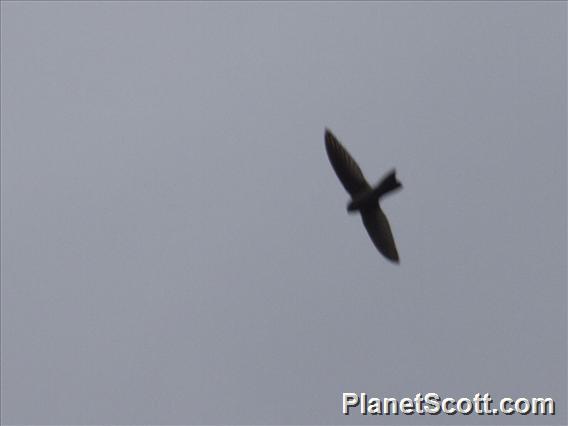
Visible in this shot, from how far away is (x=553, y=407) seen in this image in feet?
108

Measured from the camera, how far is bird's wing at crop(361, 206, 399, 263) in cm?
3011

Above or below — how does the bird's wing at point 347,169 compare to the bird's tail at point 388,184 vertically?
above

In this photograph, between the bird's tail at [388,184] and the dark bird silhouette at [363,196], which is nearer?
the bird's tail at [388,184]

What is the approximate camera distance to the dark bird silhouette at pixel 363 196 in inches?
1160

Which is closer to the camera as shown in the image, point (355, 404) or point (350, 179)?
point (350, 179)

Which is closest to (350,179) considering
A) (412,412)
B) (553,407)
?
(412,412)

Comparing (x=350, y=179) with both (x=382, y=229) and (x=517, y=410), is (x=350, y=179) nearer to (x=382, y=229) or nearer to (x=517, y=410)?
(x=382, y=229)

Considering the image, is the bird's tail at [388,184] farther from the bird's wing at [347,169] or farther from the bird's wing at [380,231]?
the bird's wing at [380,231]

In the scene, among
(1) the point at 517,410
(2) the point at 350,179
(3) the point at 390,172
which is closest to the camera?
(3) the point at 390,172

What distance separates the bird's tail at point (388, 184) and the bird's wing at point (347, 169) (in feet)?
3.88

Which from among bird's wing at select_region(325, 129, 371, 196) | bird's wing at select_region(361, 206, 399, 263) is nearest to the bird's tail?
bird's wing at select_region(325, 129, 371, 196)

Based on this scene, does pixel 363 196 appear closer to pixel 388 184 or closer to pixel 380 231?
pixel 388 184

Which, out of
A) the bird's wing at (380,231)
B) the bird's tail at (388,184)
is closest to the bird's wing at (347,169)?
the bird's wing at (380,231)

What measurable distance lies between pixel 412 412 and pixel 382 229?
15.8 feet
